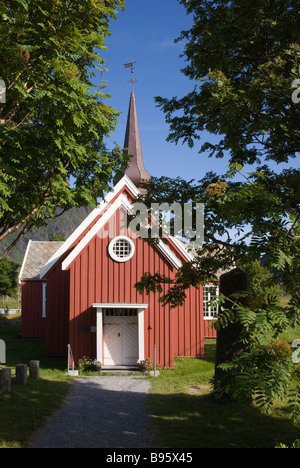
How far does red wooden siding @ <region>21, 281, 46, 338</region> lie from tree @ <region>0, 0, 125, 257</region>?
17828 millimetres

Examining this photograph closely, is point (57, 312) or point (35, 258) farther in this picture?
point (35, 258)

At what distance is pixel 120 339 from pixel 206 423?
9100 mm

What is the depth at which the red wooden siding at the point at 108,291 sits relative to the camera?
18.5 meters

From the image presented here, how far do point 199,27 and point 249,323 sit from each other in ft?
24.4

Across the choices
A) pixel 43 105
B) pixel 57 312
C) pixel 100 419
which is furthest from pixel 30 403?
pixel 57 312

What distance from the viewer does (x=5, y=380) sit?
39.6 ft

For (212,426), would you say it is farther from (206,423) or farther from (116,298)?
(116,298)

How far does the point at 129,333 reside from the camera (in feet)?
62.3

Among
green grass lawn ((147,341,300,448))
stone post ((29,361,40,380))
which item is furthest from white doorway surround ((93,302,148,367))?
green grass lawn ((147,341,300,448))

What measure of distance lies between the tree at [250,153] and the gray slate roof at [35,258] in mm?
19480

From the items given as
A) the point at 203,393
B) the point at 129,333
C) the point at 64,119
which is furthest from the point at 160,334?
the point at 64,119

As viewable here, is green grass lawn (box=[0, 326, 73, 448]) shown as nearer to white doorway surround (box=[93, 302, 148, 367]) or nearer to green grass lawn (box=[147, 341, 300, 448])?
white doorway surround (box=[93, 302, 148, 367])
